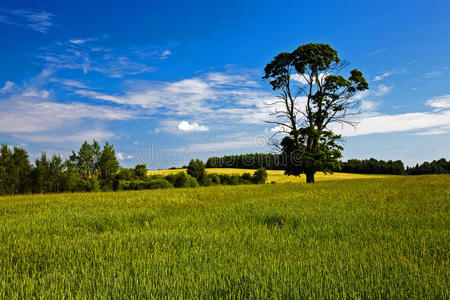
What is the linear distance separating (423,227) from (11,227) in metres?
8.44

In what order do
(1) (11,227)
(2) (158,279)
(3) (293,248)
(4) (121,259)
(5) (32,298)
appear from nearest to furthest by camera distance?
(5) (32,298) → (2) (158,279) → (4) (121,259) → (3) (293,248) → (1) (11,227)

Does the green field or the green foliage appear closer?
the green field

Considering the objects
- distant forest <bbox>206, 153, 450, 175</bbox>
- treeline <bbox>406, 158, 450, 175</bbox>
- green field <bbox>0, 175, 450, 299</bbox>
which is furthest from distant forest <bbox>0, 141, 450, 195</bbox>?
treeline <bbox>406, 158, 450, 175</bbox>

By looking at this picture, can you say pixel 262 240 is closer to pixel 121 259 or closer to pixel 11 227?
pixel 121 259

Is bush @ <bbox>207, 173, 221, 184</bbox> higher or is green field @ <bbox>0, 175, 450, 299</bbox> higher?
green field @ <bbox>0, 175, 450, 299</bbox>

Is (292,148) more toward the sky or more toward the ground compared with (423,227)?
more toward the sky

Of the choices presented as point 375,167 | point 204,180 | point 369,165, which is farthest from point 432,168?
point 204,180

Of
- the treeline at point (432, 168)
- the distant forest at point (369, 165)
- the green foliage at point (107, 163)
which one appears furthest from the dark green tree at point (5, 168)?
the treeline at point (432, 168)

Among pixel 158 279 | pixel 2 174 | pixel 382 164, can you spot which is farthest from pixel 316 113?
pixel 382 164

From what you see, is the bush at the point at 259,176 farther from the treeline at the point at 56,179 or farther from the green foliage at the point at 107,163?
the green foliage at the point at 107,163

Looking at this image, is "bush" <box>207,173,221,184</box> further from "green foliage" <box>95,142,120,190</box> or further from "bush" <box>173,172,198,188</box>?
"green foliage" <box>95,142,120,190</box>

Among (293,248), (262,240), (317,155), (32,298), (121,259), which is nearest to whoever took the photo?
(32,298)

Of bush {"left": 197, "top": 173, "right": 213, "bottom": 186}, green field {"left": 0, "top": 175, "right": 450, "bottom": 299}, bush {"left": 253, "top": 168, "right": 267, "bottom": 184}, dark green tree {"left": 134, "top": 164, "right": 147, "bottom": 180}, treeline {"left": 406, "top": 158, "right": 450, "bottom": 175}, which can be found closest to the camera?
green field {"left": 0, "top": 175, "right": 450, "bottom": 299}

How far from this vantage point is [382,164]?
8112cm
